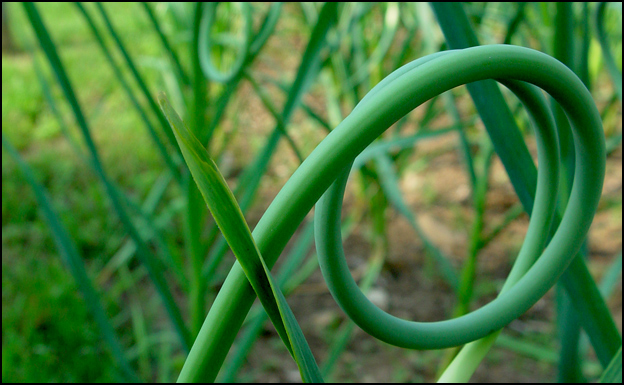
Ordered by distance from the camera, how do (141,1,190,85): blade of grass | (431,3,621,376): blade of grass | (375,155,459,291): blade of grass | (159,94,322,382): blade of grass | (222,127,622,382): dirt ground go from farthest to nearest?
(222,127,622,382): dirt ground
(375,155,459,291): blade of grass
(141,1,190,85): blade of grass
(431,3,621,376): blade of grass
(159,94,322,382): blade of grass

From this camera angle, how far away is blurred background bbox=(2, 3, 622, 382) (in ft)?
1.57

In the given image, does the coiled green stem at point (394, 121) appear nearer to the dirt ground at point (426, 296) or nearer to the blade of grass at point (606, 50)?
the blade of grass at point (606, 50)

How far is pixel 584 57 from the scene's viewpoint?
0.31 metres

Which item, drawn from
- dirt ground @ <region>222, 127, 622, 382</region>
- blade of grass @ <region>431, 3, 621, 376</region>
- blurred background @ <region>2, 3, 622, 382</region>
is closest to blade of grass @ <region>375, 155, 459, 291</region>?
blurred background @ <region>2, 3, 622, 382</region>

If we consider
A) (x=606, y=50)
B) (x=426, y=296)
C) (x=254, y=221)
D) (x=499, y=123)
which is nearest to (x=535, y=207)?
(x=499, y=123)

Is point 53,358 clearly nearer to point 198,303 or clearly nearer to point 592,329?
point 198,303

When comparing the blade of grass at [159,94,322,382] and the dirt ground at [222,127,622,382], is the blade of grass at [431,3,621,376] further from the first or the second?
the dirt ground at [222,127,622,382]

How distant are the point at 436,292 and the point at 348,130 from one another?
861mm

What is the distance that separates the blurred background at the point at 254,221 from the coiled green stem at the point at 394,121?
0.46 feet

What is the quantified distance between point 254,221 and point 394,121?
99 centimetres

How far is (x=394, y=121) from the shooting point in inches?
4.2

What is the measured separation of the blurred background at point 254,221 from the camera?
1.57 ft

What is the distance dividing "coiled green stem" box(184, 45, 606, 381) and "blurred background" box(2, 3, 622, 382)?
0.46 feet

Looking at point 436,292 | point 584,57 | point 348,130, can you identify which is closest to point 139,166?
point 436,292
